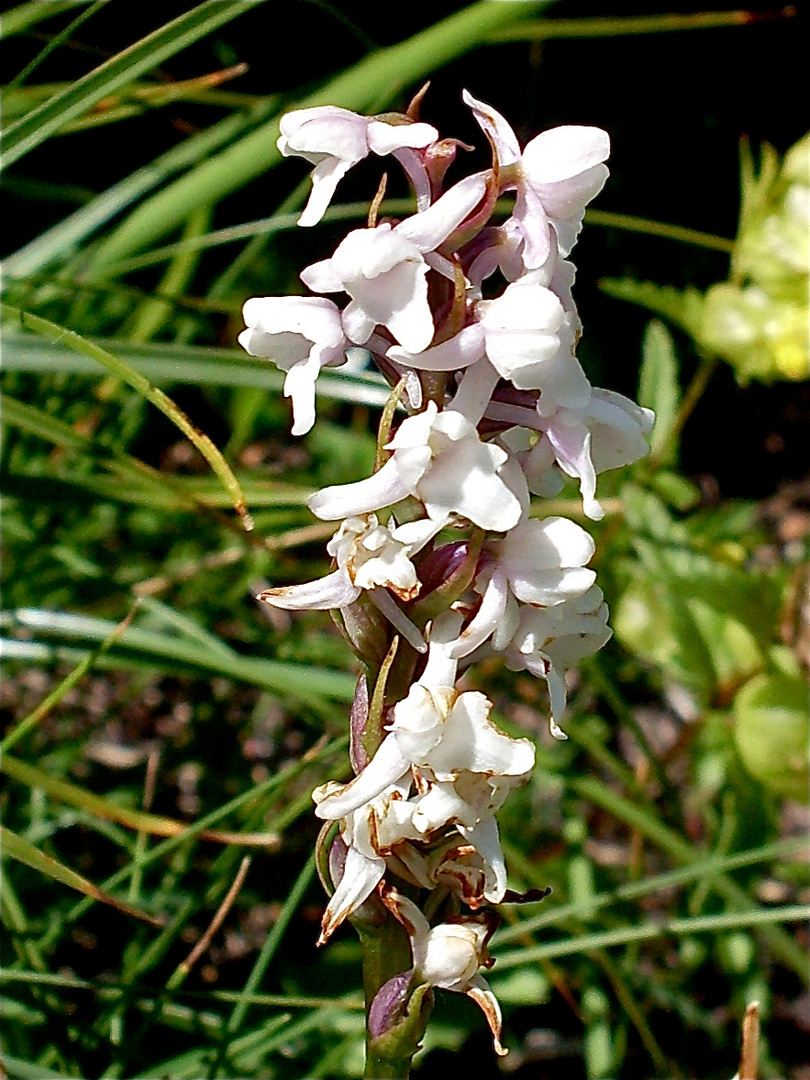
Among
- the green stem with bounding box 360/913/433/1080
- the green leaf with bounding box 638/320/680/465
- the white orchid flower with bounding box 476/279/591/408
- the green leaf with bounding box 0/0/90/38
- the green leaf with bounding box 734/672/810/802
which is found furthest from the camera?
the green leaf with bounding box 638/320/680/465

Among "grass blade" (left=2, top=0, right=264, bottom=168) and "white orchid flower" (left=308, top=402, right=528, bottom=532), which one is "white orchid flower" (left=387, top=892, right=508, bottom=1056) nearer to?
"white orchid flower" (left=308, top=402, right=528, bottom=532)

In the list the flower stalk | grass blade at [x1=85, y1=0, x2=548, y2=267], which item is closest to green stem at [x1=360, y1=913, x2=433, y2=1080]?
the flower stalk

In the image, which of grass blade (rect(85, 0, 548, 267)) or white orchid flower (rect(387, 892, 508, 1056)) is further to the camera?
grass blade (rect(85, 0, 548, 267))

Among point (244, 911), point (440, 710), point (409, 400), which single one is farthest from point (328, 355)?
point (244, 911)

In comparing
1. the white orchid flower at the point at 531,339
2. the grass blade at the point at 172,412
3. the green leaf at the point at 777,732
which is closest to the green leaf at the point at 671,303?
the green leaf at the point at 777,732

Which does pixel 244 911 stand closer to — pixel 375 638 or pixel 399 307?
pixel 375 638

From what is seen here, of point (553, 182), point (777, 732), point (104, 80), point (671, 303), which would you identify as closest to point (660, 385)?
point (671, 303)

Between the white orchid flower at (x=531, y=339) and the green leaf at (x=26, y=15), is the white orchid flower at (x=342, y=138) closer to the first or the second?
the white orchid flower at (x=531, y=339)
